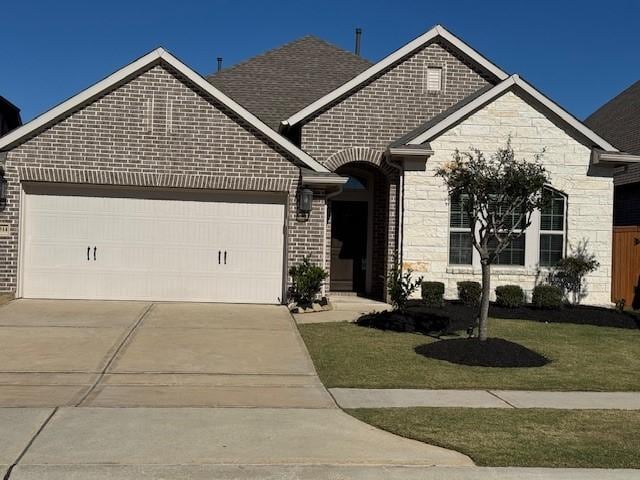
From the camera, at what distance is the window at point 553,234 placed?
49.9 ft

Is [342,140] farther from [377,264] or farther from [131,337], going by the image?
[131,337]

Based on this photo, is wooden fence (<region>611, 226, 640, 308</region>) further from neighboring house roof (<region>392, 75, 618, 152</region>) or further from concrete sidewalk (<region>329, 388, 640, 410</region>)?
concrete sidewalk (<region>329, 388, 640, 410</region>)

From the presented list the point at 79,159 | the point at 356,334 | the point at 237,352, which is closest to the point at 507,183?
the point at 356,334

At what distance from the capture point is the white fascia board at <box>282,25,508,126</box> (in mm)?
15016

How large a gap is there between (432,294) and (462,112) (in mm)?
4010

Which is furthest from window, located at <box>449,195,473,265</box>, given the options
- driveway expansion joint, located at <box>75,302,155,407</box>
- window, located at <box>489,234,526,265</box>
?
driveway expansion joint, located at <box>75,302,155,407</box>

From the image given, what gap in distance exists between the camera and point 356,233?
16.8 metres

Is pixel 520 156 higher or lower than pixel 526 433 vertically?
higher

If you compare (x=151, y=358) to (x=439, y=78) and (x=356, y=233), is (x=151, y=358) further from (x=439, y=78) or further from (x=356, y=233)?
(x=439, y=78)

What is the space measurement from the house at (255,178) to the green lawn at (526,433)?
21.2 ft

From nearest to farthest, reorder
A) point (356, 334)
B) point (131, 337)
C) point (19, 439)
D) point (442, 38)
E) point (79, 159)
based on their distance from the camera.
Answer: point (19, 439), point (131, 337), point (356, 334), point (79, 159), point (442, 38)

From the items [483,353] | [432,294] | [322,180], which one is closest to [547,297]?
[432,294]

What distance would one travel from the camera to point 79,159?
1345 cm

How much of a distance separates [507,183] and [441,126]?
521cm
